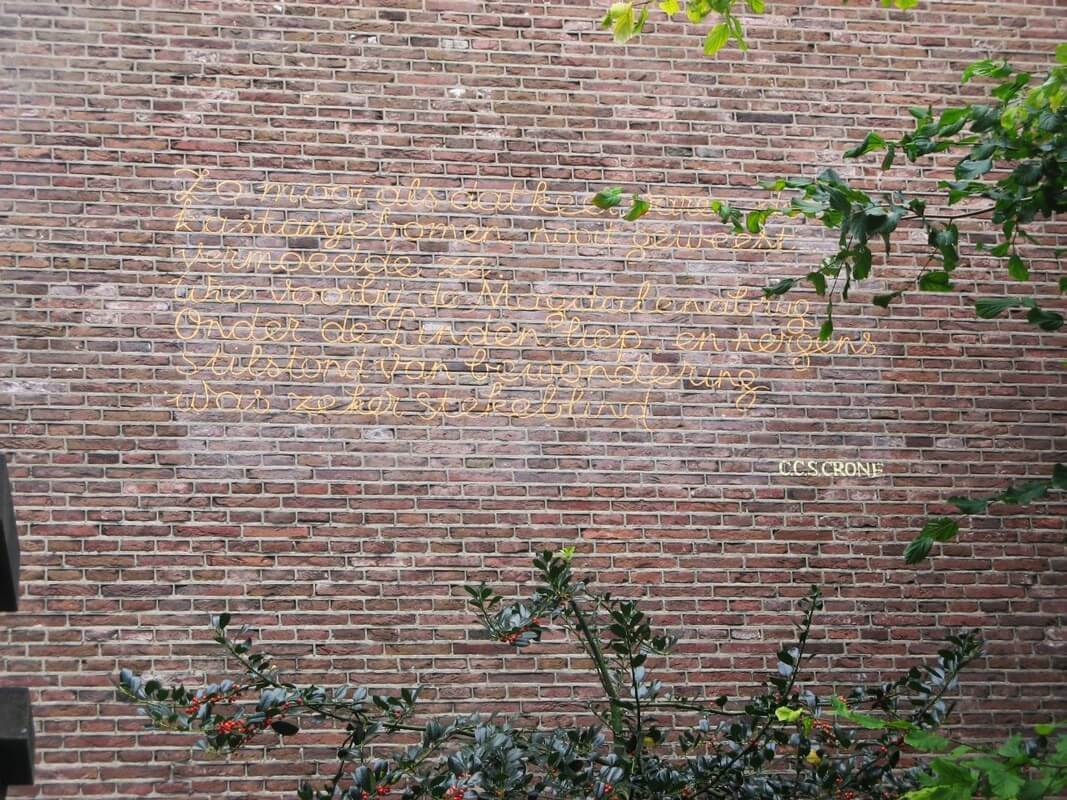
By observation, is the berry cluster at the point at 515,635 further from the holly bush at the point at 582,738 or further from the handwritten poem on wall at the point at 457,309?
the handwritten poem on wall at the point at 457,309

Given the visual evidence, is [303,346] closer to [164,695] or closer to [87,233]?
[87,233]

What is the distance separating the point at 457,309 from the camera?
23.8 ft

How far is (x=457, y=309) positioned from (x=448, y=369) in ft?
1.00

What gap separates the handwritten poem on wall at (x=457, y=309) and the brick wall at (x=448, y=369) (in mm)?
17

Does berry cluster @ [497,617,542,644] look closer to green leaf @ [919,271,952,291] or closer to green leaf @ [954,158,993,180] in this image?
green leaf @ [919,271,952,291]

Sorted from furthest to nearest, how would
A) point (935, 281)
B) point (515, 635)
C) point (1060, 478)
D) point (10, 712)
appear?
point (935, 281), point (1060, 478), point (515, 635), point (10, 712)

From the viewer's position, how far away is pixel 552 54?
7566 mm

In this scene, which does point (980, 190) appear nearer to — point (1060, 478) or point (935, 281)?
point (935, 281)

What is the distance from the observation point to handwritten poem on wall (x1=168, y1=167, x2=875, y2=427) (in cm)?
707

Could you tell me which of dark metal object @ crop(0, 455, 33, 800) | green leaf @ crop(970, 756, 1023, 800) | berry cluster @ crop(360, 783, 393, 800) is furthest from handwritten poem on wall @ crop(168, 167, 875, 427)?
dark metal object @ crop(0, 455, 33, 800)

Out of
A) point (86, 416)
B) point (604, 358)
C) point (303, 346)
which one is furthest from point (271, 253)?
point (604, 358)

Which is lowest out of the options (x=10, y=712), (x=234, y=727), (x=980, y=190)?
(x=234, y=727)

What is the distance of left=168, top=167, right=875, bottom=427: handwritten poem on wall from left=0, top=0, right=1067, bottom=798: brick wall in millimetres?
17

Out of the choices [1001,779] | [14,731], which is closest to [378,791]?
[1001,779]
